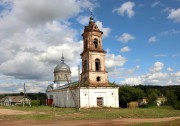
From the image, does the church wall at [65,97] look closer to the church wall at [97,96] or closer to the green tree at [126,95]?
the church wall at [97,96]

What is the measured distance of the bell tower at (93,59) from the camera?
45875 millimetres

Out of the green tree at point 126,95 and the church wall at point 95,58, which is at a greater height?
the church wall at point 95,58

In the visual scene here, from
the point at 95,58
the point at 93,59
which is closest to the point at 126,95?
the point at 95,58

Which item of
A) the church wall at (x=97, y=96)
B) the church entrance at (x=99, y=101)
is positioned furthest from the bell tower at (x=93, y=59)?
the church entrance at (x=99, y=101)

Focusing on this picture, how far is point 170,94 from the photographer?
5878 centimetres

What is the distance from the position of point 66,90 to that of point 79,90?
10.0 m

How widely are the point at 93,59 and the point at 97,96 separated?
613 centimetres

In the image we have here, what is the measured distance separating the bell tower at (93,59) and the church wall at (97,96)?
847 mm

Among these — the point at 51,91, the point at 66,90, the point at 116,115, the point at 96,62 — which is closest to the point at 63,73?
the point at 51,91

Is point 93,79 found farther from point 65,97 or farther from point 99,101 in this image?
point 65,97

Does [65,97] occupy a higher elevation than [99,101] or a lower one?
higher

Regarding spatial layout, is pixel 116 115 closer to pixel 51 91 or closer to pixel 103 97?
pixel 103 97

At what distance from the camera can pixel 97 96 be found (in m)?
45.1

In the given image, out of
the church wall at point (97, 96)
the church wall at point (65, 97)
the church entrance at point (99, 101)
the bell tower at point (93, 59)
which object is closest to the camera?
the church wall at point (97, 96)
